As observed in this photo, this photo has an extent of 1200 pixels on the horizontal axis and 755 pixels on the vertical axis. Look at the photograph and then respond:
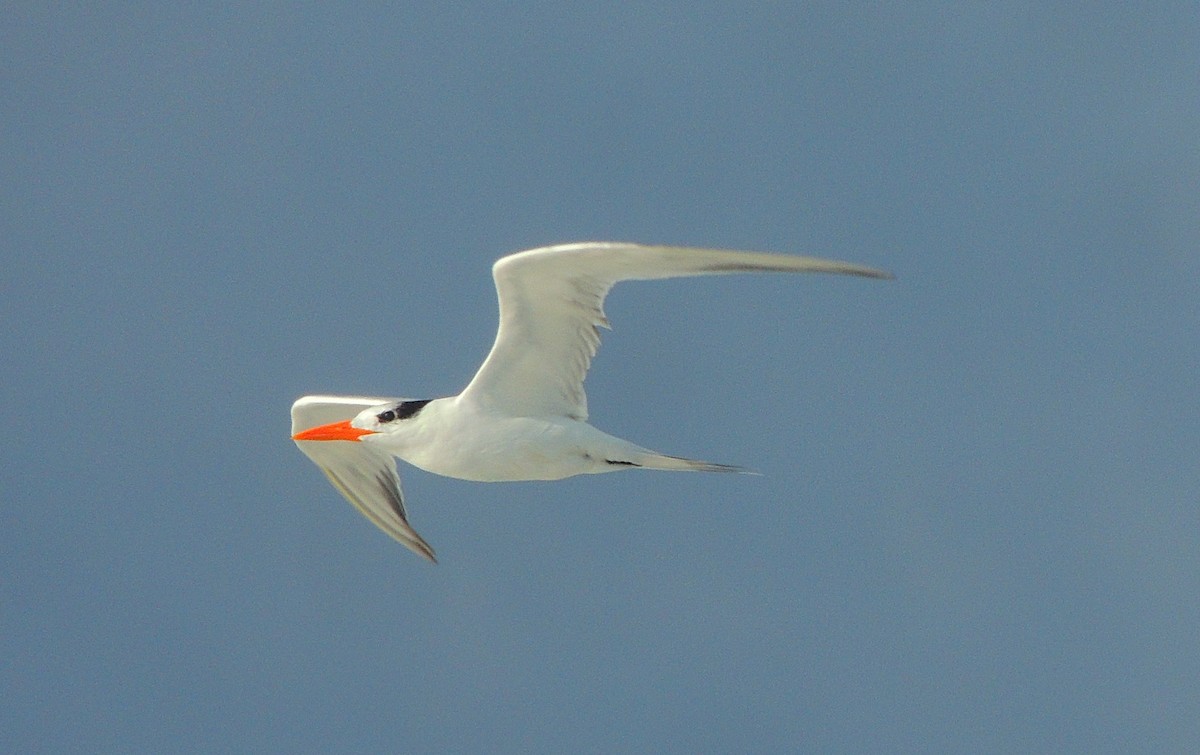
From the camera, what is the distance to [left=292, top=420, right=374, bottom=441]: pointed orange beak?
44.1 feet

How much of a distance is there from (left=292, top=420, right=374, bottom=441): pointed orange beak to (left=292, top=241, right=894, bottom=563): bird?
0.02 m

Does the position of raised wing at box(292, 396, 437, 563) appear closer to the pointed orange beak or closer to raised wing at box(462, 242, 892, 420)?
the pointed orange beak

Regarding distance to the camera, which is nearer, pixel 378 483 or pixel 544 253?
pixel 544 253

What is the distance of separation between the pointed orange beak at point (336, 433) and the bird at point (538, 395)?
0.02 metres

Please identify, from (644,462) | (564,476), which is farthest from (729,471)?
(564,476)

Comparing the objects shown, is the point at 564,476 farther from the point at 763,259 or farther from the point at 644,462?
the point at 763,259

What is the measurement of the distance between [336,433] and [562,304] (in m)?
2.88

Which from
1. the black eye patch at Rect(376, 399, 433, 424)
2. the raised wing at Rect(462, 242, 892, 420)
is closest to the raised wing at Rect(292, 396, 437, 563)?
the black eye patch at Rect(376, 399, 433, 424)

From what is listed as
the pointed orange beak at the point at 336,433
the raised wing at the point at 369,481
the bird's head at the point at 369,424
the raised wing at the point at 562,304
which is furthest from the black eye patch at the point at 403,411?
the raised wing at the point at 369,481

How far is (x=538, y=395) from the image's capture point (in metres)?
12.3

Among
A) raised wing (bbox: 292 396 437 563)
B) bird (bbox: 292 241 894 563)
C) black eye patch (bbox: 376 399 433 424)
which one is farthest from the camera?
raised wing (bbox: 292 396 437 563)

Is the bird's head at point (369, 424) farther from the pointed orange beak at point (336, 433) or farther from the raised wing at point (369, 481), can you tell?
the raised wing at point (369, 481)

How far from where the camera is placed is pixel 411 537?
574 inches

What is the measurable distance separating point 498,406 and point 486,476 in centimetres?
56
